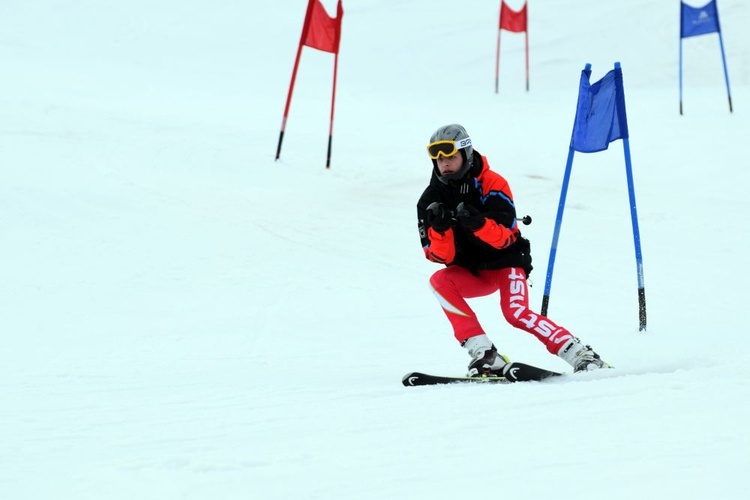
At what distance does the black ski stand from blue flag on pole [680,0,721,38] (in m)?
12.4

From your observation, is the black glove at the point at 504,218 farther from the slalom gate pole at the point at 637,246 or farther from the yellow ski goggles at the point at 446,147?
the slalom gate pole at the point at 637,246

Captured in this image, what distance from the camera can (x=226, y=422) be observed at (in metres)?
4.26

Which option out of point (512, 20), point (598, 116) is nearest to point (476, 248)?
point (598, 116)

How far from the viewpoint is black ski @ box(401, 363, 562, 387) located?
4.82m

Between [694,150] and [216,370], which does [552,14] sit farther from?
[216,370]

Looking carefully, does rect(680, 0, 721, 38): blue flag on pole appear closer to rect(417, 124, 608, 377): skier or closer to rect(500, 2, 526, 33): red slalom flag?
rect(500, 2, 526, 33): red slalom flag

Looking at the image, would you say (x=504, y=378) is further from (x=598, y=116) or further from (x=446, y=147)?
(x=598, y=116)

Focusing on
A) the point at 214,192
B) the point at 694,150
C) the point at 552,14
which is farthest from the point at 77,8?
the point at 694,150

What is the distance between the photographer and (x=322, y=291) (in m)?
8.03

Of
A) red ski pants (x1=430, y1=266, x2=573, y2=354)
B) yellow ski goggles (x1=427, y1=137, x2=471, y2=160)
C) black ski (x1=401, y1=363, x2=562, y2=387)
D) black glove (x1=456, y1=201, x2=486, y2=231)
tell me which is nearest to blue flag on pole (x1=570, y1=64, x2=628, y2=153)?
red ski pants (x1=430, y1=266, x2=573, y2=354)

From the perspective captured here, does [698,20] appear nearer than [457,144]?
No

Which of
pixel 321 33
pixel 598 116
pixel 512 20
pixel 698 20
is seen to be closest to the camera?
pixel 598 116

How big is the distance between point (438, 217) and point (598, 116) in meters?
2.42

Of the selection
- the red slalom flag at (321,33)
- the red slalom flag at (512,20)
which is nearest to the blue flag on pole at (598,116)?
the red slalom flag at (321,33)
